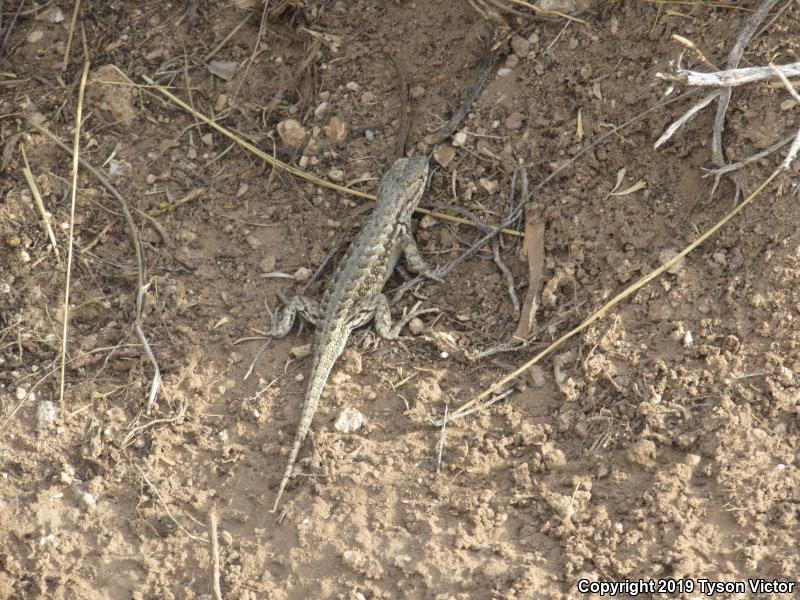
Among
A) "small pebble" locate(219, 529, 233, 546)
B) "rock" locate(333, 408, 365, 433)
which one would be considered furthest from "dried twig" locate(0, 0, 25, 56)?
"small pebble" locate(219, 529, 233, 546)

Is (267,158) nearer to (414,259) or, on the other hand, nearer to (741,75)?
(414,259)

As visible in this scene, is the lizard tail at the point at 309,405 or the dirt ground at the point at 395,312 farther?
the lizard tail at the point at 309,405

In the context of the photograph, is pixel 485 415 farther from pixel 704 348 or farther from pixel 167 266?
pixel 167 266

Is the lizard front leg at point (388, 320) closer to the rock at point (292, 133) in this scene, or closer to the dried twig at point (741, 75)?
the rock at point (292, 133)

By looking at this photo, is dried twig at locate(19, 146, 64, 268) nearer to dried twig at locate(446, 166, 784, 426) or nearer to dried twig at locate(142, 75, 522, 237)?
dried twig at locate(142, 75, 522, 237)

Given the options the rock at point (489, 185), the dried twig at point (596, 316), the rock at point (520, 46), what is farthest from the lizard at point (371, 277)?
the rock at point (520, 46)

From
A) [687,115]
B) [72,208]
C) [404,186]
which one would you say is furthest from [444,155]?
[72,208]
